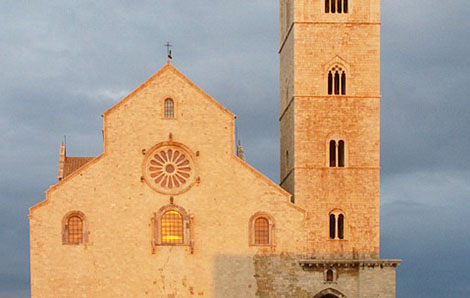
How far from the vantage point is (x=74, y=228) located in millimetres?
48000

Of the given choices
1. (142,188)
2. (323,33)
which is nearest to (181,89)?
(142,188)

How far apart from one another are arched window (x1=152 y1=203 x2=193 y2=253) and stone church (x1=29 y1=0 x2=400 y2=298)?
0.07 metres

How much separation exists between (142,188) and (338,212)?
1298 cm

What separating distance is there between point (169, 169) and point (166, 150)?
4.21 feet

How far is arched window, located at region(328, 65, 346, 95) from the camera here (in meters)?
50.8

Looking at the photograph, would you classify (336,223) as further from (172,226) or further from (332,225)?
(172,226)

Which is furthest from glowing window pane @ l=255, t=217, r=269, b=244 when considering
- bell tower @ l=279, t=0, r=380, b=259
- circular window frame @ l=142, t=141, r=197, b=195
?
circular window frame @ l=142, t=141, r=197, b=195

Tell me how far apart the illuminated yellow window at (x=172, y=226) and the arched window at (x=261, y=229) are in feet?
14.9

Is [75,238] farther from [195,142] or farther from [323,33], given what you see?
[323,33]

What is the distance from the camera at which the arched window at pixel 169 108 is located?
4940cm

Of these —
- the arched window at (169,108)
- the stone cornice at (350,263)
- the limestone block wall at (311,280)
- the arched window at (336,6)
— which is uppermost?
the arched window at (336,6)

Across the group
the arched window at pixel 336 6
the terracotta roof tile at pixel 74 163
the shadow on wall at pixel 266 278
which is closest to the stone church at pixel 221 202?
the shadow on wall at pixel 266 278

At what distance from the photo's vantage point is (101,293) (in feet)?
155

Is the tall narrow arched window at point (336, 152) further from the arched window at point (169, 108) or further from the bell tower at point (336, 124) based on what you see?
the arched window at point (169, 108)
